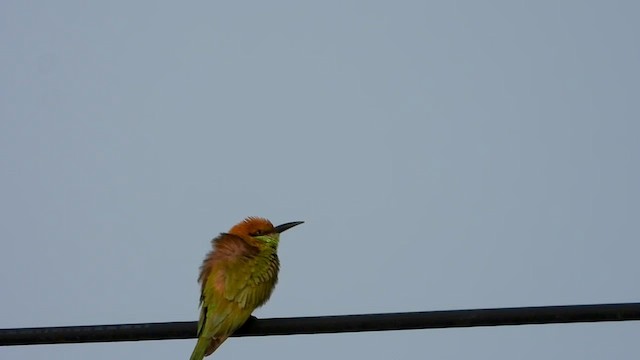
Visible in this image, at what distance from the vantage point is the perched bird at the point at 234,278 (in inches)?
153

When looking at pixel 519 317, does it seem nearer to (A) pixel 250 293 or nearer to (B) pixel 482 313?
(B) pixel 482 313

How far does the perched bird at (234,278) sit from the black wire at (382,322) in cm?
68

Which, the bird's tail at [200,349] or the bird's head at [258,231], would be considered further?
the bird's head at [258,231]

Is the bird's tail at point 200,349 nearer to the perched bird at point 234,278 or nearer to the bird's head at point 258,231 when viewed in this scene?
the perched bird at point 234,278

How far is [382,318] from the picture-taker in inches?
117

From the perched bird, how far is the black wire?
677mm

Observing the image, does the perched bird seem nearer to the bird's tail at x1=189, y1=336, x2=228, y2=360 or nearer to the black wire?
the bird's tail at x1=189, y1=336, x2=228, y2=360

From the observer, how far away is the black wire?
9.43 ft

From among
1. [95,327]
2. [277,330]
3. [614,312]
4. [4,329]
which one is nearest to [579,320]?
[614,312]

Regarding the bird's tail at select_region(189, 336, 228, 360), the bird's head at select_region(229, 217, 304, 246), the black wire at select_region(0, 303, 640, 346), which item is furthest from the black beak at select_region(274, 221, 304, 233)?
the black wire at select_region(0, 303, 640, 346)

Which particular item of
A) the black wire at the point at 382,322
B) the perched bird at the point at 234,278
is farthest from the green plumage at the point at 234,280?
the black wire at the point at 382,322

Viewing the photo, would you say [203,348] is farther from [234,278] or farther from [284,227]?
[284,227]

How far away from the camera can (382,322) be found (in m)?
2.97

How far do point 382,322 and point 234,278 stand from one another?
1.35 meters
